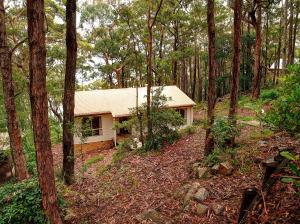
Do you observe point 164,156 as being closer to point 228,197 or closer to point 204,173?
point 204,173

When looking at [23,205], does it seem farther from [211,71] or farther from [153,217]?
[211,71]

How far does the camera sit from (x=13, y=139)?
28.9 ft

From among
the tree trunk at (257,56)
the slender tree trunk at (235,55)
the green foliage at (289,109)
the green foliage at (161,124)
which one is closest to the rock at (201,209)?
the green foliage at (289,109)

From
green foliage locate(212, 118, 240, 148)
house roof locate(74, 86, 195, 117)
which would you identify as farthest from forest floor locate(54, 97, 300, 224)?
house roof locate(74, 86, 195, 117)

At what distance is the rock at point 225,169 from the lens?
21.3ft

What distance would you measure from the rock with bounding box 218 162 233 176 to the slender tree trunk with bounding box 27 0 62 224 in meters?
4.09

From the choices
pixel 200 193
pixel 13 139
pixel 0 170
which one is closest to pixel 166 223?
pixel 200 193

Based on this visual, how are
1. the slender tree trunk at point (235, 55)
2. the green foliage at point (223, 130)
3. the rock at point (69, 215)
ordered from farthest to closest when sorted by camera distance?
1. the green foliage at point (223, 130)
2. the slender tree trunk at point (235, 55)
3. the rock at point (69, 215)

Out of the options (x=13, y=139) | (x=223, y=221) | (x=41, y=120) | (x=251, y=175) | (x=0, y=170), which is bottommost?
(x=0, y=170)

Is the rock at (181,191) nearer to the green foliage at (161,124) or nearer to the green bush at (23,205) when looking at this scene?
the green bush at (23,205)

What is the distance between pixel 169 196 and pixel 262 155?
105 inches

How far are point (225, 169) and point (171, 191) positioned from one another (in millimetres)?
1530

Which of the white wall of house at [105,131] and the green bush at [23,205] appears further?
the white wall of house at [105,131]

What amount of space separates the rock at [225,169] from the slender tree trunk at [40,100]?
4088 mm
